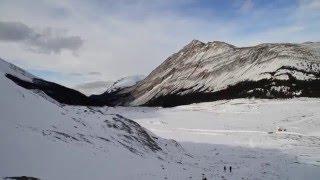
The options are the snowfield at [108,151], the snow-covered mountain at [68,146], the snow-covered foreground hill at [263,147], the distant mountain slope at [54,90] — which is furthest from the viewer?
the distant mountain slope at [54,90]

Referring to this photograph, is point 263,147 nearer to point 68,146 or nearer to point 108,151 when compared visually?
point 108,151

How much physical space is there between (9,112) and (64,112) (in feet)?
28.1

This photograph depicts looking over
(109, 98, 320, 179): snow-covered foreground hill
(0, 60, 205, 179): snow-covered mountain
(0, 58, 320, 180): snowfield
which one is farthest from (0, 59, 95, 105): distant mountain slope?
(0, 60, 205, 179): snow-covered mountain

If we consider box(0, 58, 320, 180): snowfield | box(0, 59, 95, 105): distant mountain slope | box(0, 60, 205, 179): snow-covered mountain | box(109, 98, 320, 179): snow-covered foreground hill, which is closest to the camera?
box(0, 60, 205, 179): snow-covered mountain

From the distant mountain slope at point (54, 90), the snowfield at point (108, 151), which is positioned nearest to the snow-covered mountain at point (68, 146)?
the snowfield at point (108, 151)

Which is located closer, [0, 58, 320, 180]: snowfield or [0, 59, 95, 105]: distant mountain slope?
[0, 58, 320, 180]: snowfield

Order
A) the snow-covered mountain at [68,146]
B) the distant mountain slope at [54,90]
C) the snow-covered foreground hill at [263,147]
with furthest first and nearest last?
the distant mountain slope at [54,90] → the snow-covered foreground hill at [263,147] → the snow-covered mountain at [68,146]

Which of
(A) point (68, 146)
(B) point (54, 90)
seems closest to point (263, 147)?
(A) point (68, 146)

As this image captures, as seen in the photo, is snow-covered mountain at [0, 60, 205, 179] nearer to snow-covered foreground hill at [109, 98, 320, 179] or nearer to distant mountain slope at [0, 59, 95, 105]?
snow-covered foreground hill at [109, 98, 320, 179]

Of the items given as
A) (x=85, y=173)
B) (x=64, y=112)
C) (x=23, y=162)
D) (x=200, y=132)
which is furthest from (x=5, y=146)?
(x=200, y=132)

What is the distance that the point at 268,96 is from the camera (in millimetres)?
152250

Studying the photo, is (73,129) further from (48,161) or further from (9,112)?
(48,161)

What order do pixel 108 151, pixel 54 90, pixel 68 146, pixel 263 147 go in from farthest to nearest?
1. pixel 54 90
2. pixel 263 147
3. pixel 108 151
4. pixel 68 146

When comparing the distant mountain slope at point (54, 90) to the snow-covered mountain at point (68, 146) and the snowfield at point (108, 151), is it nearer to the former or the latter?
the snowfield at point (108, 151)
